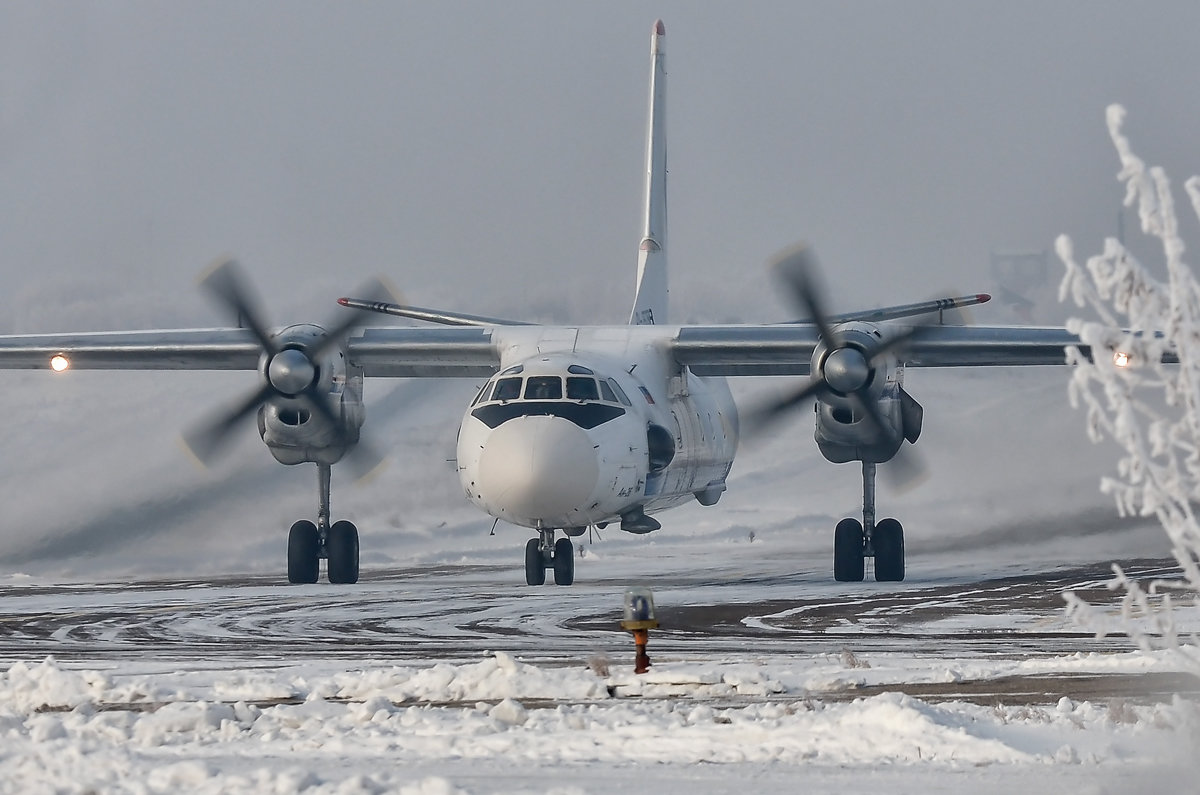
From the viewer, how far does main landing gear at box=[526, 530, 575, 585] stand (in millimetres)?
23438

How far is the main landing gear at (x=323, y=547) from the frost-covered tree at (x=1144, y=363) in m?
21.7

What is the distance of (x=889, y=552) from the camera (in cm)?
2619

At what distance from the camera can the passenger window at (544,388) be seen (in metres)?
21.5

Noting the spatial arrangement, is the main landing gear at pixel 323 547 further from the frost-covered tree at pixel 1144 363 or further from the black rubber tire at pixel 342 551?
the frost-covered tree at pixel 1144 363

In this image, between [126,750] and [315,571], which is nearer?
[126,750]

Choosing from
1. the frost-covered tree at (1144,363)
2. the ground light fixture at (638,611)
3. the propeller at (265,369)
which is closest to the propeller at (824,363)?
the propeller at (265,369)

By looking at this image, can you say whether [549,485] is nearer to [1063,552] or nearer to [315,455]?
[315,455]

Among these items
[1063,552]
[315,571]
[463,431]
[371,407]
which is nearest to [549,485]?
[463,431]

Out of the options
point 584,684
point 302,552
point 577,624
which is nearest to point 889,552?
point 302,552

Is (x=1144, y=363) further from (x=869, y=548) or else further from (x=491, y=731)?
(x=869, y=548)

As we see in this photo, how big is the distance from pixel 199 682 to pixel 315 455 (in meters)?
14.4

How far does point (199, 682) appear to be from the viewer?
1178 centimetres

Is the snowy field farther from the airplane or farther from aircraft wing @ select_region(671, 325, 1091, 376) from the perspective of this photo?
aircraft wing @ select_region(671, 325, 1091, 376)

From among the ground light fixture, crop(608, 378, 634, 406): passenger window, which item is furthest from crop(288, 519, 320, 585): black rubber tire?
the ground light fixture
